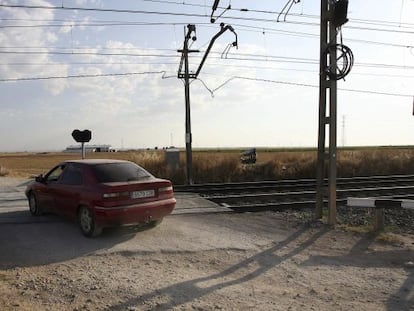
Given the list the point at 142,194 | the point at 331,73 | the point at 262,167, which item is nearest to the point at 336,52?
the point at 331,73

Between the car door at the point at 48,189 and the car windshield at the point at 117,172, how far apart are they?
141cm

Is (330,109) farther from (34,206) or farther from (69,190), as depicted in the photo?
(34,206)

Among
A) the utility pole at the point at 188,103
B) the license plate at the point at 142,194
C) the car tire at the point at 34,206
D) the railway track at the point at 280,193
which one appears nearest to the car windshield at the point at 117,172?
the license plate at the point at 142,194

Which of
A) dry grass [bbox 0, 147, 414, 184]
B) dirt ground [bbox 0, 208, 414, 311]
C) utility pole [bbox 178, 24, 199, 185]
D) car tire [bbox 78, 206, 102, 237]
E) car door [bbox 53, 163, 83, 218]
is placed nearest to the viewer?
dirt ground [bbox 0, 208, 414, 311]

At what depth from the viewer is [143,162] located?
87.1ft

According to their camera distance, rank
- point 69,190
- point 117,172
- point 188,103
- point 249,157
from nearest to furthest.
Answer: point 117,172
point 69,190
point 188,103
point 249,157

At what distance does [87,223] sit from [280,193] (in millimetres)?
9092

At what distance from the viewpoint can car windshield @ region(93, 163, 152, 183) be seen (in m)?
8.83

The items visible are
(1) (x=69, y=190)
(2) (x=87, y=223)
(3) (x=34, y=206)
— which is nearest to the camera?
(2) (x=87, y=223)

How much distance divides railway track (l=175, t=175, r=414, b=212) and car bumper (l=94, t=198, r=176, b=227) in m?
3.99

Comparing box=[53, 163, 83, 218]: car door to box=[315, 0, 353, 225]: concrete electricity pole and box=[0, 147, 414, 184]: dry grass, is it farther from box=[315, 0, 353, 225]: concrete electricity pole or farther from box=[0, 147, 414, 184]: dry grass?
box=[0, 147, 414, 184]: dry grass

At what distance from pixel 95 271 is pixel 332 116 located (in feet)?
22.4

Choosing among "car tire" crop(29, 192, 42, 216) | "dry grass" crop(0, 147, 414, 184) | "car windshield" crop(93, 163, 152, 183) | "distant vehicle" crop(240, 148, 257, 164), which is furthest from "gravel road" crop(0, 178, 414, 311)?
"distant vehicle" crop(240, 148, 257, 164)

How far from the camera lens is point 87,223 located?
341 inches
